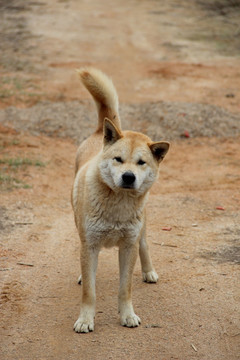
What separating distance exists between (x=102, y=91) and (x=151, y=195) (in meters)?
2.58

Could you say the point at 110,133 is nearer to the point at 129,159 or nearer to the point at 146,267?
the point at 129,159

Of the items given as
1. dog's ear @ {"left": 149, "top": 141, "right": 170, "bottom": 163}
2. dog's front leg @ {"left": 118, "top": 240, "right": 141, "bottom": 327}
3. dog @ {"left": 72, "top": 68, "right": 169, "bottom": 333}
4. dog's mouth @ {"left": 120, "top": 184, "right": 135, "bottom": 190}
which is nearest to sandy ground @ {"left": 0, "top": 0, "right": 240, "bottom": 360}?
dog's front leg @ {"left": 118, "top": 240, "right": 141, "bottom": 327}

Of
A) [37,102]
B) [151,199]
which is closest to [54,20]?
[37,102]

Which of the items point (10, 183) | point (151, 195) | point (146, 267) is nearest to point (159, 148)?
point (146, 267)

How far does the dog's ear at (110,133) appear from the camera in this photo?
4.44 m

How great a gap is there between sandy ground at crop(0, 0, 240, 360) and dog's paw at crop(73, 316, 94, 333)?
7cm

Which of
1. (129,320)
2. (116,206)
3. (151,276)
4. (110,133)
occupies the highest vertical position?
(110,133)

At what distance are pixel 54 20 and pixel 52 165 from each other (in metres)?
10.8

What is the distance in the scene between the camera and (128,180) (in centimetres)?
421

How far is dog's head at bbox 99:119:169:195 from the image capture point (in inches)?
168

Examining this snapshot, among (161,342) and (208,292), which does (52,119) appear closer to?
(208,292)

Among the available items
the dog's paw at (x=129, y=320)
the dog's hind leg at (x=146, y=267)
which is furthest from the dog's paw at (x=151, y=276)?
the dog's paw at (x=129, y=320)

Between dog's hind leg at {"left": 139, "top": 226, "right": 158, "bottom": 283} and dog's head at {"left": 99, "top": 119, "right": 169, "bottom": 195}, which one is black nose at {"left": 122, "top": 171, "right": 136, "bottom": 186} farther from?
dog's hind leg at {"left": 139, "top": 226, "right": 158, "bottom": 283}

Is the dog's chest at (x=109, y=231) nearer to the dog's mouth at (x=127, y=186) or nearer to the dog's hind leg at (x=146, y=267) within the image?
the dog's mouth at (x=127, y=186)
